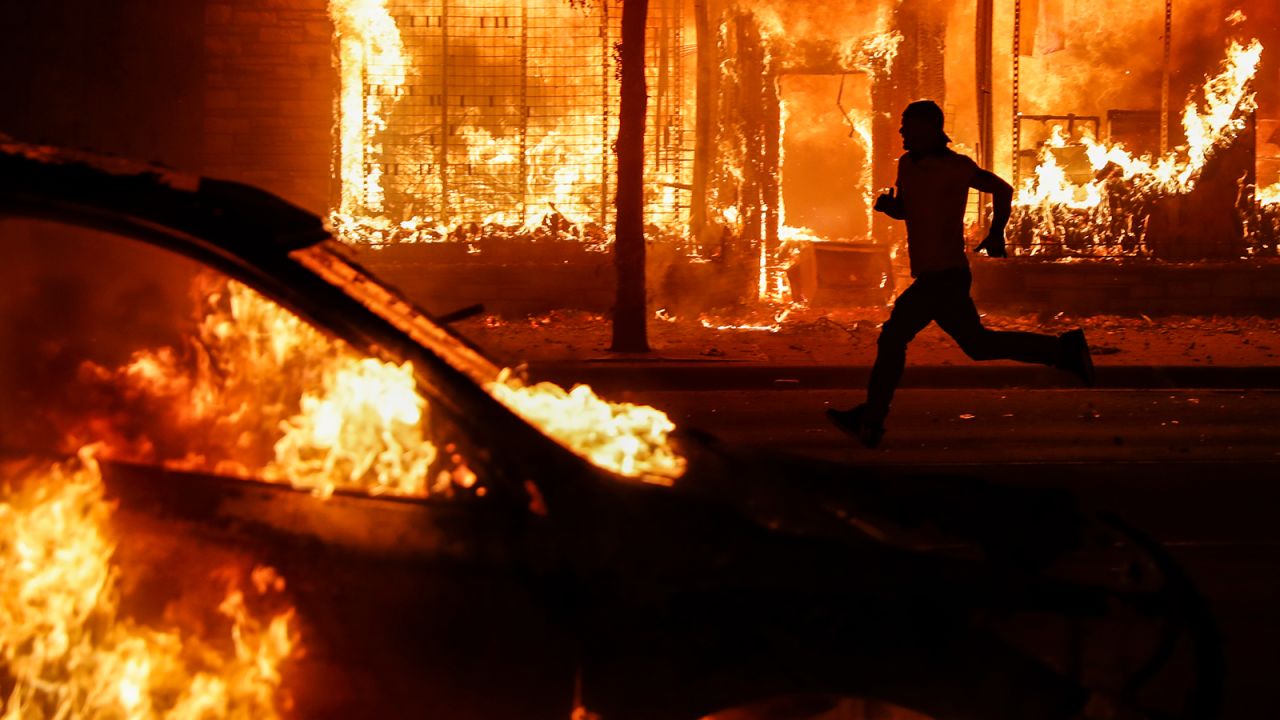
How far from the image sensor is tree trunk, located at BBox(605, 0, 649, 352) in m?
13.1

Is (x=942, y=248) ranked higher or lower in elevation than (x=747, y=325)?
higher

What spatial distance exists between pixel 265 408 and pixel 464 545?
2.06 feet

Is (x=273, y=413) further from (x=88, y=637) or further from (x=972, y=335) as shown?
(x=972, y=335)

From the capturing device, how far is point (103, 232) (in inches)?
116

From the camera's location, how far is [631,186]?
13.3 metres

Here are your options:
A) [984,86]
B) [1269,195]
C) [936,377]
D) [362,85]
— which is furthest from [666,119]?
[1269,195]

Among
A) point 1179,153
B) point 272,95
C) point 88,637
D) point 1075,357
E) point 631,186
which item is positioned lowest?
point 88,637

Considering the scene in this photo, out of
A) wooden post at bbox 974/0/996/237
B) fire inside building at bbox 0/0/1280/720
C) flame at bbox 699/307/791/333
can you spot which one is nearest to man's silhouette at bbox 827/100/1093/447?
fire inside building at bbox 0/0/1280/720

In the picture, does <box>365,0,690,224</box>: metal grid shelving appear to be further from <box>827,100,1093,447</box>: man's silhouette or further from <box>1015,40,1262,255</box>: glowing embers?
<box>827,100,1093,447</box>: man's silhouette

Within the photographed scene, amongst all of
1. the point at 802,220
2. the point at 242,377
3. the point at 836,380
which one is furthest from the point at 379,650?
the point at 802,220

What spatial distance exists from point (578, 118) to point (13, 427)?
47.8 feet

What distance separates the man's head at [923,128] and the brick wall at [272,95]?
10663mm

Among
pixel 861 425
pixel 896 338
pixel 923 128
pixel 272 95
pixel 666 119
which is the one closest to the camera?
pixel 923 128

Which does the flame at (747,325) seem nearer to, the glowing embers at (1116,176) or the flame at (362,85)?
the glowing embers at (1116,176)
